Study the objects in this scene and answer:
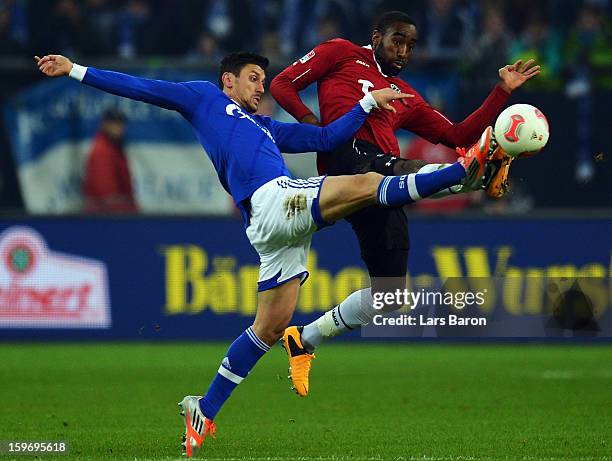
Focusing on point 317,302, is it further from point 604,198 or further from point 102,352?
point 604,198

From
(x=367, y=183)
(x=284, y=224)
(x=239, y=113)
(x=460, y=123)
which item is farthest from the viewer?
(x=460, y=123)

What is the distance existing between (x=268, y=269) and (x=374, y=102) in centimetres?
124

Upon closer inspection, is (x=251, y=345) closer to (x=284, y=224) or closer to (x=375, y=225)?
(x=284, y=224)

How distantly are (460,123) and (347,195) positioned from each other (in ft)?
6.46

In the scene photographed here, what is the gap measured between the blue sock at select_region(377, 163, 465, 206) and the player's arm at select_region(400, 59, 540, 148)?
1467mm

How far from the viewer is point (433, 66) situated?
52.2ft

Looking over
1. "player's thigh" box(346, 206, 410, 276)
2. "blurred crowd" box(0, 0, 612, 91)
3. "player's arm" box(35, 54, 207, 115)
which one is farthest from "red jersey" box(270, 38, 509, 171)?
"blurred crowd" box(0, 0, 612, 91)

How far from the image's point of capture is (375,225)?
8.66 metres

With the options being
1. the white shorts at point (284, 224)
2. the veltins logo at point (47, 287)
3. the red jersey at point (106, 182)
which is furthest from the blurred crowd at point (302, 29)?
the white shorts at point (284, 224)

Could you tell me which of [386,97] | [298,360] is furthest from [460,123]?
[298,360]

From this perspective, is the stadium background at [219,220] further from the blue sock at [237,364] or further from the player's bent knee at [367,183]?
the player's bent knee at [367,183]

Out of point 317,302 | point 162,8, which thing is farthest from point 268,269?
point 162,8

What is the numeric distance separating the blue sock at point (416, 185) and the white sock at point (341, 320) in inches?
66.2

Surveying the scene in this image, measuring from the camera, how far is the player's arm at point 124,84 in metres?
7.53
